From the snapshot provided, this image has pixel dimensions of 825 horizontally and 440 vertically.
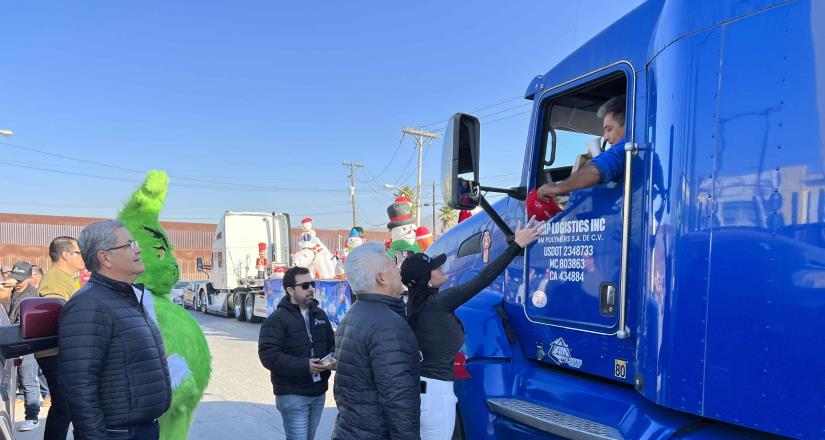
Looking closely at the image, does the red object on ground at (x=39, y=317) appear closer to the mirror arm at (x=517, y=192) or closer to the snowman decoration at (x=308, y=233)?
the mirror arm at (x=517, y=192)

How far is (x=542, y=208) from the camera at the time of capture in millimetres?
2596

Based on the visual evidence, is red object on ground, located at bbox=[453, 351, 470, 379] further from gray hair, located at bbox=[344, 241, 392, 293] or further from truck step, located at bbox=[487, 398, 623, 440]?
gray hair, located at bbox=[344, 241, 392, 293]

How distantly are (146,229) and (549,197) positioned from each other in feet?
7.28

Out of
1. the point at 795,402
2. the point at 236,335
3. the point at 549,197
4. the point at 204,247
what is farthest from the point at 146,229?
the point at 204,247

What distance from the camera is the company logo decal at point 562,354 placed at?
246 centimetres

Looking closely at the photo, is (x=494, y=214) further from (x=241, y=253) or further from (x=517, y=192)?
(x=241, y=253)

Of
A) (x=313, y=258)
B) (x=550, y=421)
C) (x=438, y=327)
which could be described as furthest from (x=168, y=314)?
(x=313, y=258)

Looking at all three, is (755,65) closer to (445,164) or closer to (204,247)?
(445,164)

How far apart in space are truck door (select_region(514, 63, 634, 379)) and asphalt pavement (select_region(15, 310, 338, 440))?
2797 millimetres

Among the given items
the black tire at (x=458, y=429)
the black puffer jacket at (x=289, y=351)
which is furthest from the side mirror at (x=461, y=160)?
the black puffer jacket at (x=289, y=351)

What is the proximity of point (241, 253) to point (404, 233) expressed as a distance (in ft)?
30.7

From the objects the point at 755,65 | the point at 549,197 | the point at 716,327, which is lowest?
the point at 716,327

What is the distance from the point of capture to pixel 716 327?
1764 millimetres

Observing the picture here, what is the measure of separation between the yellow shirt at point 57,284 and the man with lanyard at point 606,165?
441cm
